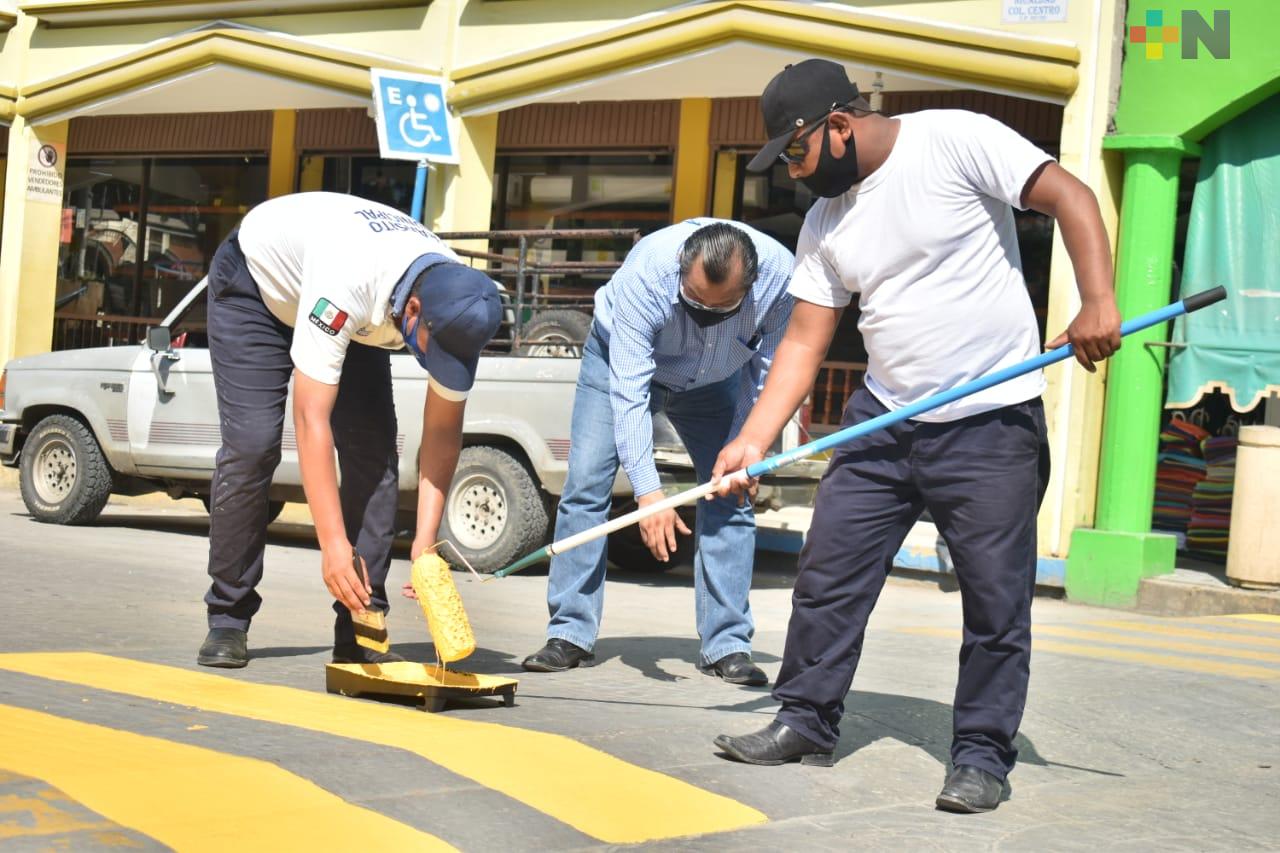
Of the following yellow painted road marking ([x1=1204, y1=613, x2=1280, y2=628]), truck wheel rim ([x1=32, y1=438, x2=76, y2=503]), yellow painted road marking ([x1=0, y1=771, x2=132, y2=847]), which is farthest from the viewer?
truck wheel rim ([x1=32, y1=438, x2=76, y2=503])

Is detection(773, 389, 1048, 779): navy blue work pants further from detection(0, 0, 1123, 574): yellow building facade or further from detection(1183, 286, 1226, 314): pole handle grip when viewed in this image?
detection(0, 0, 1123, 574): yellow building facade

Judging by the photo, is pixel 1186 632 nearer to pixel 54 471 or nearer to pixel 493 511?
pixel 493 511

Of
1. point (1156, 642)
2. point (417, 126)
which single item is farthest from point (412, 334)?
point (417, 126)

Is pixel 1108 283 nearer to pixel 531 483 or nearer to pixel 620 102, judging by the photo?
pixel 531 483

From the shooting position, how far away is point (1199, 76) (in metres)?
10.5

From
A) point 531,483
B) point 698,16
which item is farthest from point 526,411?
point 698,16

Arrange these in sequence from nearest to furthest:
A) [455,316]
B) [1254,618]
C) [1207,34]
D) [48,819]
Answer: [48,819], [455,316], [1254,618], [1207,34]

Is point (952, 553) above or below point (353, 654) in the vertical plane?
above

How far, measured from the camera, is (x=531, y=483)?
10117 millimetres

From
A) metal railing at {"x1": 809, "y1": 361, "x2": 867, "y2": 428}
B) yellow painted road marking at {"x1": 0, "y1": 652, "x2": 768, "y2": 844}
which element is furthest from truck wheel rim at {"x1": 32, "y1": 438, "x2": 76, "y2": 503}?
yellow painted road marking at {"x1": 0, "y1": 652, "x2": 768, "y2": 844}

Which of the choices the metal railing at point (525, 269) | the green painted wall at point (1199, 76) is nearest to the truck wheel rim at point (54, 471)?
the metal railing at point (525, 269)

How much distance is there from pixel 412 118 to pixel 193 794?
32.8 feet

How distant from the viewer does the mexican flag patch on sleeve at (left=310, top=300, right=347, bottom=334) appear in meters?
4.87

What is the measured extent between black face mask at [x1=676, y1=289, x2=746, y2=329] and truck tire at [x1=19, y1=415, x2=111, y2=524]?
23.1 feet
